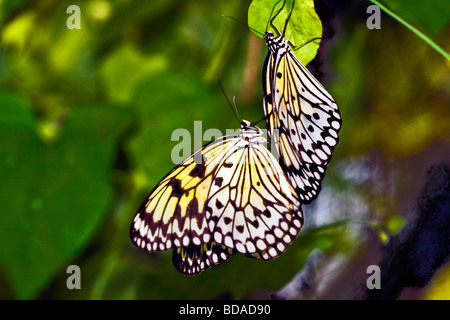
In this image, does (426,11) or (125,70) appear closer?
(426,11)

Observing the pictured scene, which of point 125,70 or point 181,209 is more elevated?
point 125,70

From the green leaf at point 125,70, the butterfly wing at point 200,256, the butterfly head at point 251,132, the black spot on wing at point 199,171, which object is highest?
the green leaf at point 125,70

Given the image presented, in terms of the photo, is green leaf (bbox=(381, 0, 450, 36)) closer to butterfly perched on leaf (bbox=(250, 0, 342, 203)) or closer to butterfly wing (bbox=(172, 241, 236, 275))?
butterfly perched on leaf (bbox=(250, 0, 342, 203))

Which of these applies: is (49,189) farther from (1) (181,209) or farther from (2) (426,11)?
(2) (426,11)

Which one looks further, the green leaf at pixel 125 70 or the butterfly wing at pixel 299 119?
the green leaf at pixel 125 70

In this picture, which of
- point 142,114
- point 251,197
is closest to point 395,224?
point 251,197

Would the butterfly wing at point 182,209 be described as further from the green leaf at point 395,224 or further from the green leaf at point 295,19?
the green leaf at point 395,224

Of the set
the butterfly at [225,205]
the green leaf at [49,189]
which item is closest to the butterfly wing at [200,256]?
the butterfly at [225,205]

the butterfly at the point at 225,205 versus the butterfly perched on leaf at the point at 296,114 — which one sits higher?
the butterfly perched on leaf at the point at 296,114
